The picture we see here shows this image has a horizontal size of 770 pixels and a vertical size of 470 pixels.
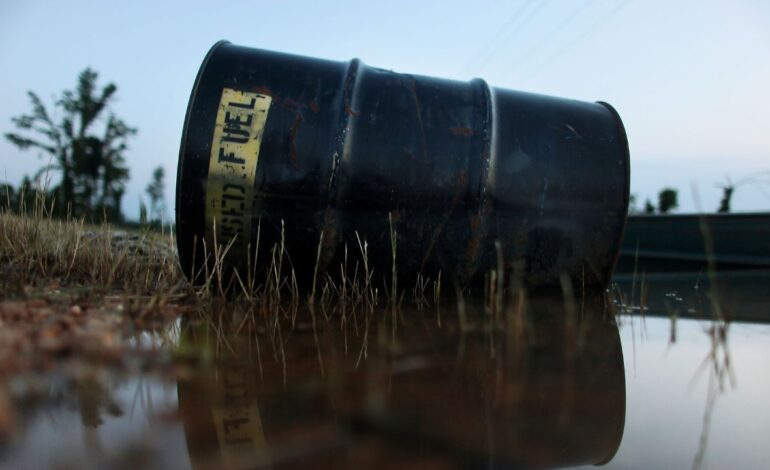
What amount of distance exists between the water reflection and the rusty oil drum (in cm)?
79

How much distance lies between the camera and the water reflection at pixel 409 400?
91 cm

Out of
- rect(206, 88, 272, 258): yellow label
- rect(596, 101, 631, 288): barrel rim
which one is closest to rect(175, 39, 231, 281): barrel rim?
rect(206, 88, 272, 258): yellow label

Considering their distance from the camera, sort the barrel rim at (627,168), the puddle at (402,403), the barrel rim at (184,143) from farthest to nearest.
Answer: the barrel rim at (627,168) < the barrel rim at (184,143) < the puddle at (402,403)

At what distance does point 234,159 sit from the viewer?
2367 millimetres

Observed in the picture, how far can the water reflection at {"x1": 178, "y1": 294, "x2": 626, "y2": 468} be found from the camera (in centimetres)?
91

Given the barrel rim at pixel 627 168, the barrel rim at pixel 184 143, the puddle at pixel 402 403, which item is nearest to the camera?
the puddle at pixel 402 403

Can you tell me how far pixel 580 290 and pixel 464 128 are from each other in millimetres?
987

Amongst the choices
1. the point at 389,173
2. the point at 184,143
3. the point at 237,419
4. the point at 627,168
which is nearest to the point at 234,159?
the point at 184,143

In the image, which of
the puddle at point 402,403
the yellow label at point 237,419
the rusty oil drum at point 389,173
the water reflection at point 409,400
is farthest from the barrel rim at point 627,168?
the yellow label at point 237,419

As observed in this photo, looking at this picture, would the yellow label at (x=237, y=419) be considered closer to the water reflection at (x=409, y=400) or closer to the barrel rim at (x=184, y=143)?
the water reflection at (x=409, y=400)

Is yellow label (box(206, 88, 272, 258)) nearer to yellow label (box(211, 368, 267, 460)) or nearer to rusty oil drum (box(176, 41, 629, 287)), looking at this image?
rusty oil drum (box(176, 41, 629, 287))

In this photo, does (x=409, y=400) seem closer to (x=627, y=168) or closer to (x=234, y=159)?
(x=234, y=159)

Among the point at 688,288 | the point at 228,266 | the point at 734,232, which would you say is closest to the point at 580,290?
the point at 688,288

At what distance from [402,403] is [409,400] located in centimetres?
2
